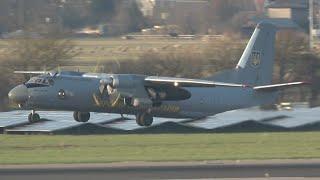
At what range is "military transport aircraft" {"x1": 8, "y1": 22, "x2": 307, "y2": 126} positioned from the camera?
122ft

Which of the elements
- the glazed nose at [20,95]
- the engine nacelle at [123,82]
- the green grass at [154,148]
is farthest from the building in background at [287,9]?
the green grass at [154,148]

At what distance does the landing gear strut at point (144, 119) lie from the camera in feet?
119

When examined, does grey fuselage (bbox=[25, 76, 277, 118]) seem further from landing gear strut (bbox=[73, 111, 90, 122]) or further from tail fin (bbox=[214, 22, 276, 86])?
tail fin (bbox=[214, 22, 276, 86])

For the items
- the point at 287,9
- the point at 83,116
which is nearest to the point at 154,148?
the point at 83,116

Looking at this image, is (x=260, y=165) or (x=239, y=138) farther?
(x=239, y=138)

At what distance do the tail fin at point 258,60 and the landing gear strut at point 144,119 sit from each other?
5728 mm

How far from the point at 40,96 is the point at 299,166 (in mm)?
20164

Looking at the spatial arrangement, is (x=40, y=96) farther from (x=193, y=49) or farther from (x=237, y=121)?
(x=193, y=49)

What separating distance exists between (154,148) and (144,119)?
1317 centimetres

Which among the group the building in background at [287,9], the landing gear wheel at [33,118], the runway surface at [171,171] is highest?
the building in background at [287,9]

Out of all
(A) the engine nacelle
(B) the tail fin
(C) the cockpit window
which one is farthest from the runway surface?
(B) the tail fin

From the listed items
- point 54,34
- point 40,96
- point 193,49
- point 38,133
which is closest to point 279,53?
point 193,49

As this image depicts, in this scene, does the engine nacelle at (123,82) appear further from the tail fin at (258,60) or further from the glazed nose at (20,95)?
the tail fin at (258,60)

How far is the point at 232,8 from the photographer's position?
3243 inches
